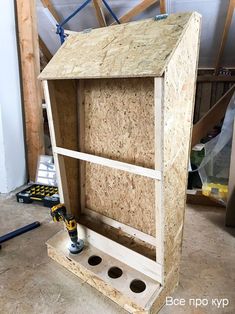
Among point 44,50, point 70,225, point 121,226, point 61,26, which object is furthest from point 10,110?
point 44,50

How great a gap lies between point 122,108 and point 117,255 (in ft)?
2.65

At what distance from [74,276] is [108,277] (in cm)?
25

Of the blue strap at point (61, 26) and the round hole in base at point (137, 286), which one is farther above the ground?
the blue strap at point (61, 26)

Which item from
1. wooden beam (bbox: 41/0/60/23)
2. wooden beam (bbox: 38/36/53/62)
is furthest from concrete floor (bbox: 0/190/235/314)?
wooden beam (bbox: 38/36/53/62)

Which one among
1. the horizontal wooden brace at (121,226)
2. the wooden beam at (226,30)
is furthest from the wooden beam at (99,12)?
the horizontal wooden brace at (121,226)

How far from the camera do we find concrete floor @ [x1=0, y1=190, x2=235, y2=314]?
1.26 meters

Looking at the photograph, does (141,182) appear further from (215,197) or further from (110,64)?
(215,197)

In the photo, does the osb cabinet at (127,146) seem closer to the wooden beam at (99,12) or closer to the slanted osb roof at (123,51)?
the slanted osb roof at (123,51)

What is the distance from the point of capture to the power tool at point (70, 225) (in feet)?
4.75

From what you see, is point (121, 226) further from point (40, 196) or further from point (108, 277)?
point (40, 196)

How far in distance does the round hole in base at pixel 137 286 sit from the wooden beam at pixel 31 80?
5.34 feet

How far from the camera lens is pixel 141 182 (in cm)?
139

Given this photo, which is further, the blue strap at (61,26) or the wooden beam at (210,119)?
the wooden beam at (210,119)

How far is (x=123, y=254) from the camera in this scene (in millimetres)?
1393
